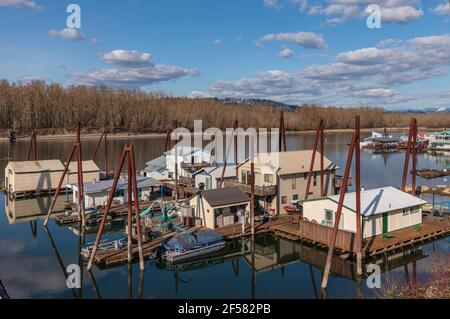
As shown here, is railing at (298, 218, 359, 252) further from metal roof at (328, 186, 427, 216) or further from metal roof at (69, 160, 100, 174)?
metal roof at (69, 160, 100, 174)

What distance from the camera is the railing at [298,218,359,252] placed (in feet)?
89.9

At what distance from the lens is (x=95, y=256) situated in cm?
2670

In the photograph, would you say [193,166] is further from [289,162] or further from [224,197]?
[224,197]

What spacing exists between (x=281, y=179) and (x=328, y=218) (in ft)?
24.9

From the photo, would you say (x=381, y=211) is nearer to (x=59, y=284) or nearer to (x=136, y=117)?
(x=59, y=284)

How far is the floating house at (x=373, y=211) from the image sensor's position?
95.1 ft

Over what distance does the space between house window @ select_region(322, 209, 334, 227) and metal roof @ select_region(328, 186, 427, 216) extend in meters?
1.03

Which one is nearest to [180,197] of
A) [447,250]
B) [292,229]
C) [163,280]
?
[292,229]

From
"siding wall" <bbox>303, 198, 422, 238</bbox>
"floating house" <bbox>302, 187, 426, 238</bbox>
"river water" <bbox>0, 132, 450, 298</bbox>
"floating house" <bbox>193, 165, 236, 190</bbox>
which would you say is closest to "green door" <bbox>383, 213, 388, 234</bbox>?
"floating house" <bbox>302, 187, 426, 238</bbox>

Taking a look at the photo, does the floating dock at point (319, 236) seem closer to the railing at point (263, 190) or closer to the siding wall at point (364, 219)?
the siding wall at point (364, 219)

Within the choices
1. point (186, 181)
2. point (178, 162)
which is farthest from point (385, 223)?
point (178, 162)

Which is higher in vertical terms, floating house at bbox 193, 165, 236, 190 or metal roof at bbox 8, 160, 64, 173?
metal roof at bbox 8, 160, 64, 173

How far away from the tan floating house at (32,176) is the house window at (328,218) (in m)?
34.2

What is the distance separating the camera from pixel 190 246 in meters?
27.5
